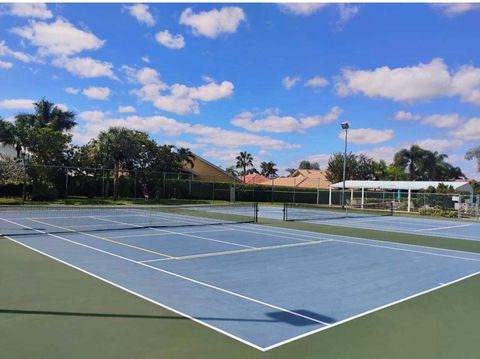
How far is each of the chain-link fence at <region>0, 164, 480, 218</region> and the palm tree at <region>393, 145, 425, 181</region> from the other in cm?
1990

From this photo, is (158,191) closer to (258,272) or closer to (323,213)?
(323,213)

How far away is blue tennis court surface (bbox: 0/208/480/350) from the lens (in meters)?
6.18

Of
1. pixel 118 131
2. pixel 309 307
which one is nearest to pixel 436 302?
pixel 309 307

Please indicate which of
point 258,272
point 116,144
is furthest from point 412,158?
point 258,272

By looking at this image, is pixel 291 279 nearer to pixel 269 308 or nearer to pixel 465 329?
pixel 269 308

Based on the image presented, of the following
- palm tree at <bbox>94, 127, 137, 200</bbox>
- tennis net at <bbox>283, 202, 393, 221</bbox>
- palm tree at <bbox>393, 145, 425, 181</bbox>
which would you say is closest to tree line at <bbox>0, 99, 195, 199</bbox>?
palm tree at <bbox>94, 127, 137, 200</bbox>

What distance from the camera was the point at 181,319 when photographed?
582 centimetres

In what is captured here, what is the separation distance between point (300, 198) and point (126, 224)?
36.4m

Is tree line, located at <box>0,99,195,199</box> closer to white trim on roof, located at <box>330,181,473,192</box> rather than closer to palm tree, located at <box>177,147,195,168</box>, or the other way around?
palm tree, located at <box>177,147,195,168</box>

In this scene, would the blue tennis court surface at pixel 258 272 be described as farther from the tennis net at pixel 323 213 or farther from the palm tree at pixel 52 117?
the palm tree at pixel 52 117

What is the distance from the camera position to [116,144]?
42656 mm

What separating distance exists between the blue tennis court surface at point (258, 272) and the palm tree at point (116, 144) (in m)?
27.3

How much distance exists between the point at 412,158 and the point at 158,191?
44.0 m

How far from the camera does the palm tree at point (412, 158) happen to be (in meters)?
68.4
